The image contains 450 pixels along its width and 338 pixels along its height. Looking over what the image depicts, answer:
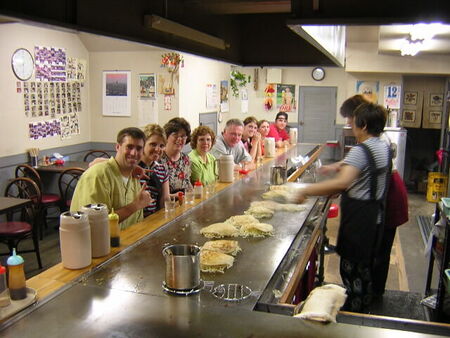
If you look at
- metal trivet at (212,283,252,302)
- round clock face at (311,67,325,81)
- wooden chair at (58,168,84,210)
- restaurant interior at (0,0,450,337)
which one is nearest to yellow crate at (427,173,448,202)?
restaurant interior at (0,0,450,337)

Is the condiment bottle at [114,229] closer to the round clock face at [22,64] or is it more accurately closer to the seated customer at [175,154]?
the seated customer at [175,154]

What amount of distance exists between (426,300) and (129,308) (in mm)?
2807

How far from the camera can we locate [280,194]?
3.42 m

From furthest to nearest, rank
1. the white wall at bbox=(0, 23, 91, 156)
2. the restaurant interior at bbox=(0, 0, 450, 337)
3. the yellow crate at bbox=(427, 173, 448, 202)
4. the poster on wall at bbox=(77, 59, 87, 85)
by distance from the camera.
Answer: the yellow crate at bbox=(427, 173, 448, 202)
the poster on wall at bbox=(77, 59, 87, 85)
the white wall at bbox=(0, 23, 91, 156)
the restaurant interior at bbox=(0, 0, 450, 337)

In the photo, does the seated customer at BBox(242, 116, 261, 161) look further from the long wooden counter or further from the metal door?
the metal door

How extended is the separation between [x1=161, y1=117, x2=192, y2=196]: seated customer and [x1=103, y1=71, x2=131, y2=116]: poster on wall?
143 inches

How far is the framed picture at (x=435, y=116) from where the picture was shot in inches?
379

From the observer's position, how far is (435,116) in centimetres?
968

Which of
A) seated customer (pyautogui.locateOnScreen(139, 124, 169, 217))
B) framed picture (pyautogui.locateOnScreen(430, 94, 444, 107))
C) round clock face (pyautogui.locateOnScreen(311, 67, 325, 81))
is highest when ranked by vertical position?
round clock face (pyautogui.locateOnScreen(311, 67, 325, 81))

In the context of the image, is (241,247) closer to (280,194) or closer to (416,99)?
(280,194)

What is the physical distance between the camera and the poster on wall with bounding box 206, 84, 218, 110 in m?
8.27

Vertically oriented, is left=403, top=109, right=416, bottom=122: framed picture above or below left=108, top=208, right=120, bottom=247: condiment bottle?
above

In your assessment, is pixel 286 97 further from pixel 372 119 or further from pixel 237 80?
pixel 372 119

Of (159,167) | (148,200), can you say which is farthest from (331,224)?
(148,200)
